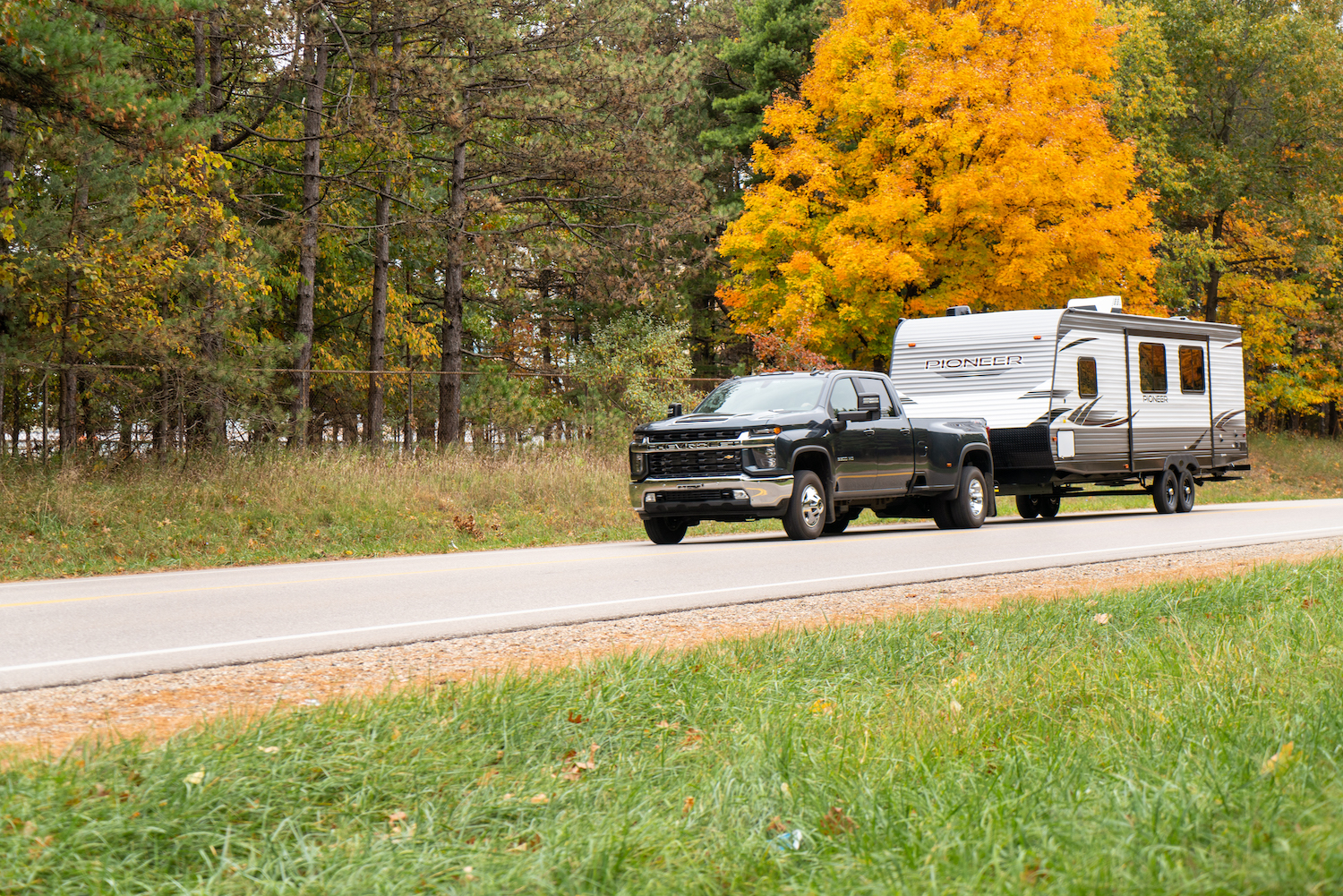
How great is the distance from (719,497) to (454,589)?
5.04 metres

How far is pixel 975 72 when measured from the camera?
26.8 meters

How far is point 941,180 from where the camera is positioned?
27.1 meters

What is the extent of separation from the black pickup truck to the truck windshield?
0.02 meters

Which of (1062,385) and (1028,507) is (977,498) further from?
(1028,507)

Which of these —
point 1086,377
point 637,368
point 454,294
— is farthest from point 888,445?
point 637,368

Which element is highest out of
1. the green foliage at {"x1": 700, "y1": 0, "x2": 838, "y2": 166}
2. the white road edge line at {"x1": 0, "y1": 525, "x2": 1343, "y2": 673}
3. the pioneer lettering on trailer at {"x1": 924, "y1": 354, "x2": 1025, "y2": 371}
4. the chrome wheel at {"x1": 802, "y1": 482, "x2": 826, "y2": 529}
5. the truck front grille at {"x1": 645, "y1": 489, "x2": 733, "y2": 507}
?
the green foliage at {"x1": 700, "y1": 0, "x2": 838, "y2": 166}

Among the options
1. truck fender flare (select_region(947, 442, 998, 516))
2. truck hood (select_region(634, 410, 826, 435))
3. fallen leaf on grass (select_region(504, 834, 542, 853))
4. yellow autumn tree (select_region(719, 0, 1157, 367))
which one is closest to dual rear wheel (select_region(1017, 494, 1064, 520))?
truck fender flare (select_region(947, 442, 998, 516))

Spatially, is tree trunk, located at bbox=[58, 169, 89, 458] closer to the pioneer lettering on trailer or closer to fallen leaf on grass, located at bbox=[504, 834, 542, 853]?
the pioneer lettering on trailer

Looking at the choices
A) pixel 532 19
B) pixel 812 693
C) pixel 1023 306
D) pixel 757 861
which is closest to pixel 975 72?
pixel 1023 306

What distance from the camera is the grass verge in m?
14.2

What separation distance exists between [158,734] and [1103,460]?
705 inches

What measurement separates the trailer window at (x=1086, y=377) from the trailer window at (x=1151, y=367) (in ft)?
5.40

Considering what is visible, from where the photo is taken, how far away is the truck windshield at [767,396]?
16203 millimetres

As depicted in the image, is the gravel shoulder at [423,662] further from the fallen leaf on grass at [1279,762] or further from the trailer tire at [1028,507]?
the trailer tire at [1028,507]
